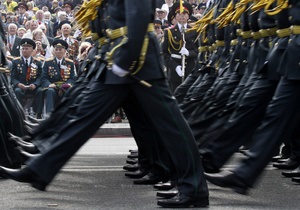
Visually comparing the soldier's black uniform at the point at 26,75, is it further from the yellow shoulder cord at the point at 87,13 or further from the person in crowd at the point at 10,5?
the yellow shoulder cord at the point at 87,13

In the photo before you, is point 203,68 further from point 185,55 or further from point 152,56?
point 185,55

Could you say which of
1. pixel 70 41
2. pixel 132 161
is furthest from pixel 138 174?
pixel 70 41

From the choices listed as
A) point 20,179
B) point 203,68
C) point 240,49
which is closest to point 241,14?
point 240,49

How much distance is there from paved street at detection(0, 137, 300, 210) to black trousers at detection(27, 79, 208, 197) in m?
0.35

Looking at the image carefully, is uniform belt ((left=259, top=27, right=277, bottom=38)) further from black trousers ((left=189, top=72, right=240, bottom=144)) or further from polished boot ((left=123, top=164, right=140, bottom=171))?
polished boot ((left=123, top=164, right=140, bottom=171))

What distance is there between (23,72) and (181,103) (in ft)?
20.7

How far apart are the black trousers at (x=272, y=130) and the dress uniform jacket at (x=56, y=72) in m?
9.17

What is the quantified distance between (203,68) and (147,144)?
202 cm

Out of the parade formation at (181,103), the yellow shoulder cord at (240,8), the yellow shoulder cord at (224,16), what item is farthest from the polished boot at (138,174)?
the yellow shoulder cord at (224,16)

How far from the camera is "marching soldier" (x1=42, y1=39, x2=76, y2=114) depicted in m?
15.7

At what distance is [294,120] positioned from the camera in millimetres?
6824

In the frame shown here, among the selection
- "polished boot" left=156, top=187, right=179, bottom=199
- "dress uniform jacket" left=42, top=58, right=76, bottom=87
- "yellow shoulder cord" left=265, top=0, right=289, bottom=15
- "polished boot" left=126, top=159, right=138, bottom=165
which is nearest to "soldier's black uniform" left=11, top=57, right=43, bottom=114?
"dress uniform jacket" left=42, top=58, right=76, bottom=87

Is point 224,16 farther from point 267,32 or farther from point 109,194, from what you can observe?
point 109,194

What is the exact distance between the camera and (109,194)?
24.5 ft
